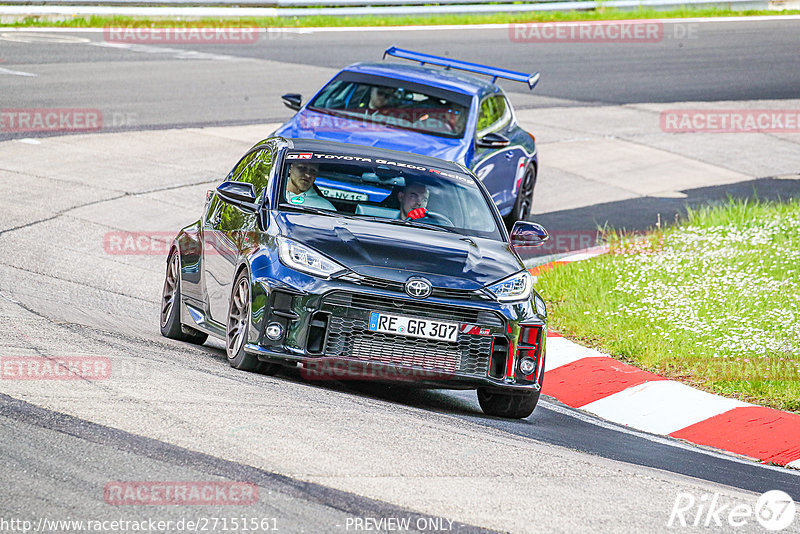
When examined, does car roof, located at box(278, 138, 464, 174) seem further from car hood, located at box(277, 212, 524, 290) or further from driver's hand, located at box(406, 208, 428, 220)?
car hood, located at box(277, 212, 524, 290)

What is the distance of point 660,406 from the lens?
8797mm

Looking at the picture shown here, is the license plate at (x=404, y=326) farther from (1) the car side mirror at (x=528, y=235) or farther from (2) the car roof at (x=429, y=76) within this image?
(2) the car roof at (x=429, y=76)

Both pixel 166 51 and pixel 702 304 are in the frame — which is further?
pixel 166 51

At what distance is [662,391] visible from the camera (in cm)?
905

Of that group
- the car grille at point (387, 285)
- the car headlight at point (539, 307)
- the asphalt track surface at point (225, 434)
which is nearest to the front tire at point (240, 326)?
the asphalt track surface at point (225, 434)

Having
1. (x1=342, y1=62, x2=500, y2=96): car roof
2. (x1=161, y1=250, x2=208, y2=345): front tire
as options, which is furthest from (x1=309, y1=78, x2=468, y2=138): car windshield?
(x1=161, y1=250, x2=208, y2=345): front tire

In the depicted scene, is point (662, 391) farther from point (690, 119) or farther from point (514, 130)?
point (690, 119)

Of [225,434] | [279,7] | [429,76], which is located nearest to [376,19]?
[279,7]

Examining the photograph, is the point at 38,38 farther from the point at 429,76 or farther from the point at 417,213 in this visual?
the point at 417,213

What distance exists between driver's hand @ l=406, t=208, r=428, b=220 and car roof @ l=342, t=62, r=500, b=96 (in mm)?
5717

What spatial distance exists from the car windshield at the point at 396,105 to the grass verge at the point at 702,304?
7.33 ft

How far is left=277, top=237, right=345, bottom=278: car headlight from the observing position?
7.36 metres

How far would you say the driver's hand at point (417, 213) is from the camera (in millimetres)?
8398

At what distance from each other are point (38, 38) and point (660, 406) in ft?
62.1
